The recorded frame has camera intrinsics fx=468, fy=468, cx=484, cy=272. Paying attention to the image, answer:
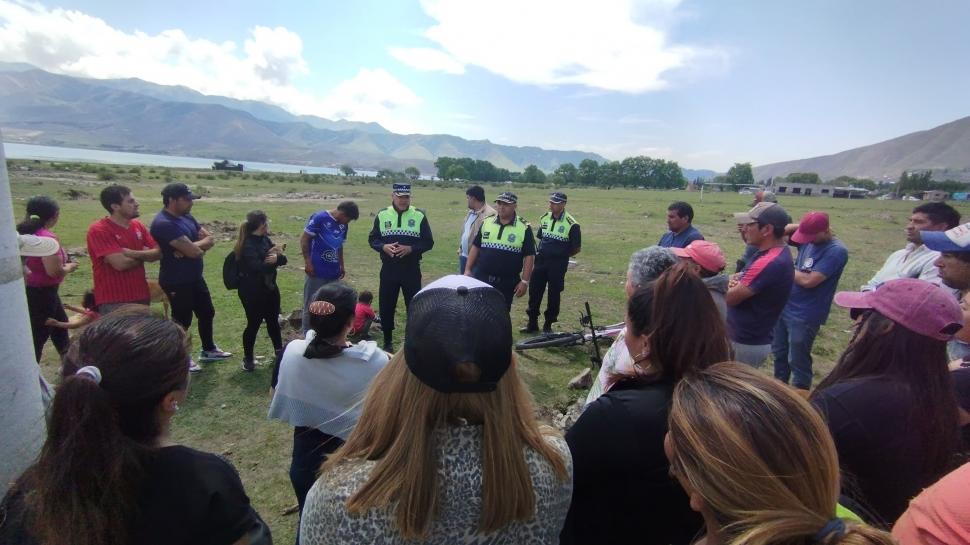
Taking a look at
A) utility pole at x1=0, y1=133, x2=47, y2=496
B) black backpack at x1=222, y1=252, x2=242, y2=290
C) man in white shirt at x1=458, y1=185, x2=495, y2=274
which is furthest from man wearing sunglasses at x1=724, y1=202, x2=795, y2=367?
black backpack at x1=222, y1=252, x2=242, y2=290

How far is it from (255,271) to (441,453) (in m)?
4.78

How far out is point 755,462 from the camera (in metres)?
1.06

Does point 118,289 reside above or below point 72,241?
above

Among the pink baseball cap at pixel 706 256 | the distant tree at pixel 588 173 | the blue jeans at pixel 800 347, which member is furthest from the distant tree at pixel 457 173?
the pink baseball cap at pixel 706 256

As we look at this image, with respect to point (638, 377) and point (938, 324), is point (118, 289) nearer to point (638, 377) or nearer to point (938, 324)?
point (638, 377)

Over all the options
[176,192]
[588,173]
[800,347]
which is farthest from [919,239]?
[588,173]

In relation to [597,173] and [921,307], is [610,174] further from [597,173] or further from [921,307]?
[921,307]

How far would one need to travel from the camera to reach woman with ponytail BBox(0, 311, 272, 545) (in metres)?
1.23

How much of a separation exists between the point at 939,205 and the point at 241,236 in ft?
24.0

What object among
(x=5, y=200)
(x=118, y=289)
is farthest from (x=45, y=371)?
(x=5, y=200)

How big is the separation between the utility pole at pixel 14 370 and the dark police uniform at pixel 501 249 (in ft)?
15.6

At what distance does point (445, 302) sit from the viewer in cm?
124

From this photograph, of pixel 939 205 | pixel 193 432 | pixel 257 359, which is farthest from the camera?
pixel 257 359

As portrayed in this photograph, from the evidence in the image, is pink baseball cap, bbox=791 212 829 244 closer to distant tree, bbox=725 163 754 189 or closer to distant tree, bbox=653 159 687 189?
distant tree, bbox=653 159 687 189
